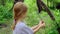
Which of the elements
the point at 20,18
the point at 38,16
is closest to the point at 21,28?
the point at 20,18

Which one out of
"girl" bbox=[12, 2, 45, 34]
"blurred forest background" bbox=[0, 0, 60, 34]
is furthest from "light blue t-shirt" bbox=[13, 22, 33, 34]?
"blurred forest background" bbox=[0, 0, 60, 34]

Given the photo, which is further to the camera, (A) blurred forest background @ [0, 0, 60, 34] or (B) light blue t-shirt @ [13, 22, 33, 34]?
(A) blurred forest background @ [0, 0, 60, 34]

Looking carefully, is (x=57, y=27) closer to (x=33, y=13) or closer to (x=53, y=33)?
(x=53, y=33)

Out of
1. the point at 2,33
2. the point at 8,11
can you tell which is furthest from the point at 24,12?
the point at 8,11

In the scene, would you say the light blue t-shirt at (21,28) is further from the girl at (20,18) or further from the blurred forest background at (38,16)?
the blurred forest background at (38,16)

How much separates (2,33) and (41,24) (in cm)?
478

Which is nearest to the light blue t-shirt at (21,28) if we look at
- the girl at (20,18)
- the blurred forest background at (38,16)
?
the girl at (20,18)

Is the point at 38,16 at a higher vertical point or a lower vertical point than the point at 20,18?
lower

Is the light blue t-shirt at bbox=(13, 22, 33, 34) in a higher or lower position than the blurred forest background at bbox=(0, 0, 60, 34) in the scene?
higher

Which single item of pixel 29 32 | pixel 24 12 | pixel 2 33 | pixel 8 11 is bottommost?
pixel 2 33

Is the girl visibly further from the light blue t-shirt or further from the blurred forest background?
the blurred forest background

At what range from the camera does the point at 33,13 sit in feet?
18.6

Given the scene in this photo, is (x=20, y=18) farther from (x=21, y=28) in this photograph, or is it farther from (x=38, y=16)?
(x=38, y=16)

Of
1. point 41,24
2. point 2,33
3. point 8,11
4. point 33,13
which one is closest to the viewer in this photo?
point 41,24
